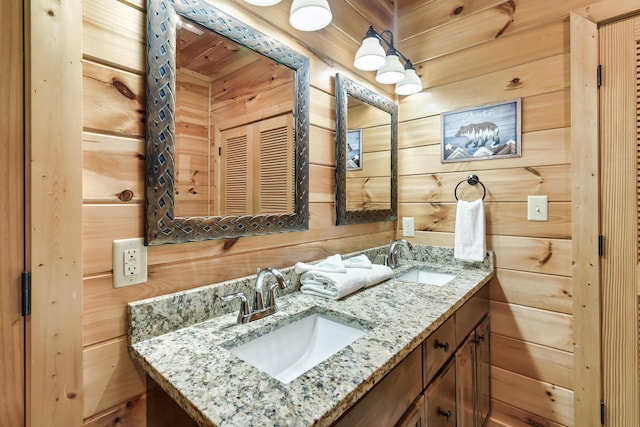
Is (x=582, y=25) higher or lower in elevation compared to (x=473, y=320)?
higher

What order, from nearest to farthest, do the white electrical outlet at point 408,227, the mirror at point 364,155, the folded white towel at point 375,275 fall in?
1. the folded white towel at point 375,275
2. the mirror at point 364,155
3. the white electrical outlet at point 408,227

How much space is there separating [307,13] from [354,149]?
0.70 metres

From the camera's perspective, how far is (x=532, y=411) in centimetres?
156

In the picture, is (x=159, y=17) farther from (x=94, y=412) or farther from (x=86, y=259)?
(x=94, y=412)

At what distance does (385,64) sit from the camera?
163 centimetres

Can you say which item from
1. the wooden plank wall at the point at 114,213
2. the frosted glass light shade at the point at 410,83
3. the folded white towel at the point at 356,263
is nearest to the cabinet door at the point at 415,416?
the folded white towel at the point at 356,263

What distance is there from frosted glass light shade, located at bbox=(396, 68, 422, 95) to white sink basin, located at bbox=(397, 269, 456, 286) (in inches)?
42.3

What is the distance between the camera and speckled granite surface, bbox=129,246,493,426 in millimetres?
590

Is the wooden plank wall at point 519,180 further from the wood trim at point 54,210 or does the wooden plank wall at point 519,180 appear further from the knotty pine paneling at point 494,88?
the wood trim at point 54,210

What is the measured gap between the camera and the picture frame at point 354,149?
5.31ft

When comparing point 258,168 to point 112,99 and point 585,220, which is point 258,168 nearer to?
point 112,99

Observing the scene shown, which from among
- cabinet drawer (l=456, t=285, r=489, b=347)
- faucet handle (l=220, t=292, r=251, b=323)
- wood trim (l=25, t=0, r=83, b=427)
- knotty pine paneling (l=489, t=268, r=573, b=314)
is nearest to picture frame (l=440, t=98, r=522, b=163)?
knotty pine paneling (l=489, t=268, r=573, b=314)

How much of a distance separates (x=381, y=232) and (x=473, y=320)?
69cm

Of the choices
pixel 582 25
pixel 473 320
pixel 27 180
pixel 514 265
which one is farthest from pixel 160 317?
pixel 582 25
